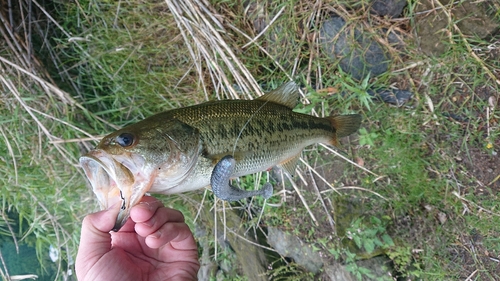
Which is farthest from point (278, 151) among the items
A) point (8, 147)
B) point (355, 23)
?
point (8, 147)

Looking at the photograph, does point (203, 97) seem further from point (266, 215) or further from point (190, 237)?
point (190, 237)

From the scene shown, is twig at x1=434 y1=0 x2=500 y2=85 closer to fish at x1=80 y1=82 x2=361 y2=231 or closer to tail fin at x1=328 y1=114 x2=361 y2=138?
tail fin at x1=328 y1=114 x2=361 y2=138

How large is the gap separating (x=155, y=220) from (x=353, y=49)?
2.18 meters

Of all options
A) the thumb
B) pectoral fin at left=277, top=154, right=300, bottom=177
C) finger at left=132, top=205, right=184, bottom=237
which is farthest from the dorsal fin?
the thumb

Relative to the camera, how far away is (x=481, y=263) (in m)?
2.87

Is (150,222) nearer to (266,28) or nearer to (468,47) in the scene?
(266,28)

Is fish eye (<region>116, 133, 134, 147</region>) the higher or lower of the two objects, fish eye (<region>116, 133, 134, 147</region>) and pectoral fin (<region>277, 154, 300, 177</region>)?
the higher

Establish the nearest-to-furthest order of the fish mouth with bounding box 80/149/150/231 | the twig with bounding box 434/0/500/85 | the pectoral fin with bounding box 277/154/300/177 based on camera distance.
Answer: the fish mouth with bounding box 80/149/150/231
the pectoral fin with bounding box 277/154/300/177
the twig with bounding box 434/0/500/85

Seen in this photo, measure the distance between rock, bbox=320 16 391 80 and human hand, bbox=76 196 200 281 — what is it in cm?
197

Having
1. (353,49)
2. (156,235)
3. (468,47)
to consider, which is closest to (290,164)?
(156,235)

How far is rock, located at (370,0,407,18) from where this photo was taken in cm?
290

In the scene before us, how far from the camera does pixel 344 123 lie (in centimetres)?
219

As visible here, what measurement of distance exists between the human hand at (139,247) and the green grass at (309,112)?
1.18 meters

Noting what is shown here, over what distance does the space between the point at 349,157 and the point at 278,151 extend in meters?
1.67
